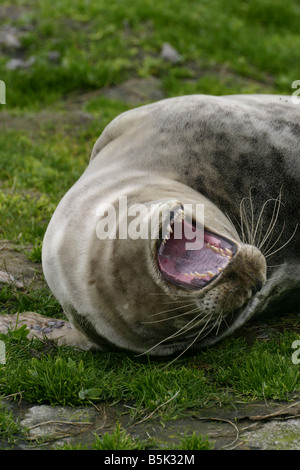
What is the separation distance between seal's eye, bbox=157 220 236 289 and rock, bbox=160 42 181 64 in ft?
20.8

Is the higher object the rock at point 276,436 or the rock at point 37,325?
the rock at point 276,436

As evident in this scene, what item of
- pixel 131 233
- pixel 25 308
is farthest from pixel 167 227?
pixel 25 308

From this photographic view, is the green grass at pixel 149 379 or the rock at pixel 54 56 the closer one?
the green grass at pixel 149 379

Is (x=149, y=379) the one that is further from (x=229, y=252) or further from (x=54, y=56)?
(x=54, y=56)

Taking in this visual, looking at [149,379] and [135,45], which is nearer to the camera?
[149,379]

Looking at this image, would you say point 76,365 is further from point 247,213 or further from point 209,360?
point 247,213

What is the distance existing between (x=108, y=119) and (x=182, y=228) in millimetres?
4691

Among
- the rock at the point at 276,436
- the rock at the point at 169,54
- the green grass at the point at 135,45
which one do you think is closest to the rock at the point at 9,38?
the green grass at the point at 135,45

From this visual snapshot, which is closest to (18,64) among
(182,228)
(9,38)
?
(9,38)

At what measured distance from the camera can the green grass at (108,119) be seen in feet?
12.3

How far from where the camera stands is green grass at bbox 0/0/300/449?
12.3 ft

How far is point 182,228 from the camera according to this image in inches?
139

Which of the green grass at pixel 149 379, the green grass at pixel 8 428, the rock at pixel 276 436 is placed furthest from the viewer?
the green grass at pixel 149 379

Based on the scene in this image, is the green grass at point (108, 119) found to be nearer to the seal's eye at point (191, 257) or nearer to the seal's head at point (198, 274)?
the seal's head at point (198, 274)
